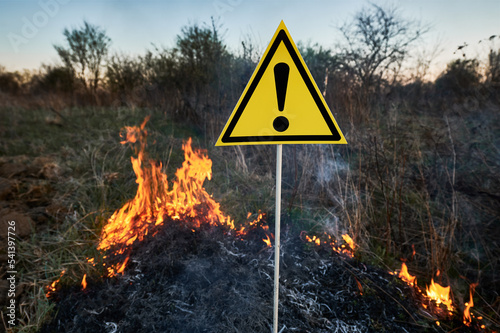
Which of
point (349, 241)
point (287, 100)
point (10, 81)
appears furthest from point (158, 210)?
point (10, 81)

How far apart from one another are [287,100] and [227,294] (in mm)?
1571

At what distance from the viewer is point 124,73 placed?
12.8 m

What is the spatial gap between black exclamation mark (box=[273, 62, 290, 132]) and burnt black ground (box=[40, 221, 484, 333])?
4.63 ft

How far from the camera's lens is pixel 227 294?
6.93ft

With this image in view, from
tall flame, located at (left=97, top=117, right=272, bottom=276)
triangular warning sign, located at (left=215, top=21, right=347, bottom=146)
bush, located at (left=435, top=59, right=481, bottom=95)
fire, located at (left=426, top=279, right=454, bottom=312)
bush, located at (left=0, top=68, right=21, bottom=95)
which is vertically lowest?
fire, located at (left=426, top=279, right=454, bottom=312)

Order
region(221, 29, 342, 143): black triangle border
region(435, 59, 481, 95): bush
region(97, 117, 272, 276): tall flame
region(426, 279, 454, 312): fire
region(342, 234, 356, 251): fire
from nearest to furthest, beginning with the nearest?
region(221, 29, 342, 143): black triangle border, region(426, 279, 454, 312): fire, region(97, 117, 272, 276): tall flame, region(342, 234, 356, 251): fire, region(435, 59, 481, 95): bush

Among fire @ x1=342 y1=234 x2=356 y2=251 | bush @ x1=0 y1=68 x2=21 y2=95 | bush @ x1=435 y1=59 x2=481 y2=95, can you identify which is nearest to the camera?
fire @ x1=342 y1=234 x2=356 y2=251

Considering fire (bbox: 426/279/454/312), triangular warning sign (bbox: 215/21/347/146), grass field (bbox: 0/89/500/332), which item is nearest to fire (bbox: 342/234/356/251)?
grass field (bbox: 0/89/500/332)

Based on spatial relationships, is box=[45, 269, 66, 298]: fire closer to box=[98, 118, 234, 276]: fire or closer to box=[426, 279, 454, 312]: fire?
box=[98, 118, 234, 276]: fire

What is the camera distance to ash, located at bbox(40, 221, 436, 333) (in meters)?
1.96

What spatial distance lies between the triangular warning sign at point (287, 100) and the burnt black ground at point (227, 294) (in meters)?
1.32

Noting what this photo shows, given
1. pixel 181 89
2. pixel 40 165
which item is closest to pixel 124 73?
pixel 181 89

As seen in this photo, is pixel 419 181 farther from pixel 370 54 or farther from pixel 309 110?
pixel 370 54

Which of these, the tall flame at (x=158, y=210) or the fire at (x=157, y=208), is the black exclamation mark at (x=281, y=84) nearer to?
the tall flame at (x=158, y=210)
